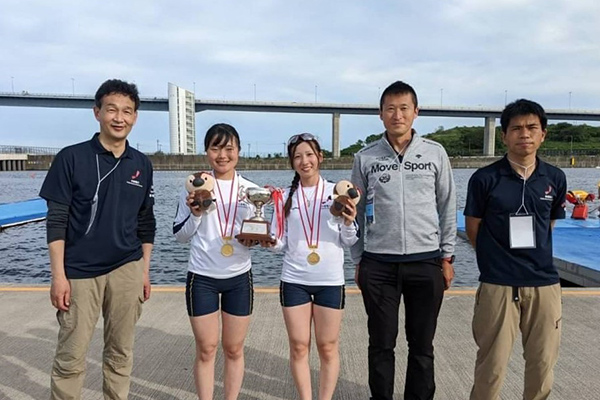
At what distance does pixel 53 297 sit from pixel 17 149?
10210 cm

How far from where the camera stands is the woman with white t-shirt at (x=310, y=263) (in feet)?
8.76

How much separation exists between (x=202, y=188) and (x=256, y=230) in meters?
0.40

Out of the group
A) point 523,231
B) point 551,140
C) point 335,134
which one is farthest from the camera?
point 551,140

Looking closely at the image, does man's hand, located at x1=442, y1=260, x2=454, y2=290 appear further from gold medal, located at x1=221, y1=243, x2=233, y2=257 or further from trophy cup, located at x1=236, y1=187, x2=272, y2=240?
gold medal, located at x1=221, y1=243, x2=233, y2=257

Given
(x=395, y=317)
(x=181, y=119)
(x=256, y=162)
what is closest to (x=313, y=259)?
(x=395, y=317)

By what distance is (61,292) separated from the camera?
2.44 metres

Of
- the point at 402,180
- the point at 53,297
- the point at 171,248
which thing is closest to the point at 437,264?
the point at 402,180

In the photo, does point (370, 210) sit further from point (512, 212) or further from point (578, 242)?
point (578, 242)

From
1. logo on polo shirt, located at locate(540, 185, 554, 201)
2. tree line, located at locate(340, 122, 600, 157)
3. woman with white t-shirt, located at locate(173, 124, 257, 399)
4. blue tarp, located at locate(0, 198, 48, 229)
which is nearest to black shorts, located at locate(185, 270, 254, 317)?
woman with white t-shirt, located at locate(173, 124, 257, 399)

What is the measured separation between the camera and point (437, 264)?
2.79 meters

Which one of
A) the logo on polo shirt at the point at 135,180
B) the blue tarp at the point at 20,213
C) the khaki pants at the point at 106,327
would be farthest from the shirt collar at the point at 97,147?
the blue tarp at the point at 20,213

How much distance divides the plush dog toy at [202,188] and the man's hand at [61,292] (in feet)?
2.61

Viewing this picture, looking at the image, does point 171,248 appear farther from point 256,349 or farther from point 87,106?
point 87,106

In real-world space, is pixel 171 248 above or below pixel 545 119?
below
